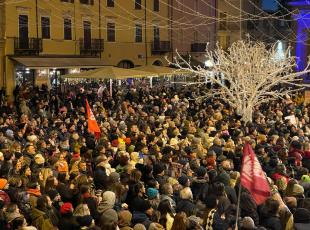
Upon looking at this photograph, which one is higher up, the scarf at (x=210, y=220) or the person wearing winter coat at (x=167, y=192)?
the person wearing winter coat at (x=167, y=192)

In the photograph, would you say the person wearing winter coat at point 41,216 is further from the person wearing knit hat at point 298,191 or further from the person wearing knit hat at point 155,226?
the person wearing knit hat at point 298,191

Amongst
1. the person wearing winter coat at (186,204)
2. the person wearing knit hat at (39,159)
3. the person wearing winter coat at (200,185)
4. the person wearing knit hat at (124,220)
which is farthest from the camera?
the person wearing knit hat at (39,159)

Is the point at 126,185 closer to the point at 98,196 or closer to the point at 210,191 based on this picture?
the point at 98,196

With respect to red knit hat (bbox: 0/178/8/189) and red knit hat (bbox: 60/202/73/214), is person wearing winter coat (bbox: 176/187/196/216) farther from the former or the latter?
red knit hat (bbox: 0/178/8/189)

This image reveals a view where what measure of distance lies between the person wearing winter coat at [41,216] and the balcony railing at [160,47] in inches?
1238

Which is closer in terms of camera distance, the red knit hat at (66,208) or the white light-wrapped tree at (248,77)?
the red knit hat at (66,208)

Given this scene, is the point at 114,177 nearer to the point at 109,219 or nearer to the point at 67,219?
the point at 67,219

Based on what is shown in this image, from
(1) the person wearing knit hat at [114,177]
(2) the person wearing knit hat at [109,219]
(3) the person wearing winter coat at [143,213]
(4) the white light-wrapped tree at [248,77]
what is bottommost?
(3) the person wearing winter coat at [143,213]

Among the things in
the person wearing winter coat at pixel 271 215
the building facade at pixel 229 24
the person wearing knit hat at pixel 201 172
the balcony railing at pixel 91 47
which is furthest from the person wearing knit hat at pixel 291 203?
the building facade at pixel 229 24

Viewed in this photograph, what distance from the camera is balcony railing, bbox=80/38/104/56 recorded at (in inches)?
1325

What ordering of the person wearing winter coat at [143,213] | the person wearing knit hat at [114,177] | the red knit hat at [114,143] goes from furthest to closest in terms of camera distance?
the red knit hat at [114,143], the person wearing knit hat at [114,177], the person wearing winter coat at [143,213]

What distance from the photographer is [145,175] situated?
10484mm

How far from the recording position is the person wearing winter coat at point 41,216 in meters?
7.70

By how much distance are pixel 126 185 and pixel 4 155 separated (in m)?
3.29
